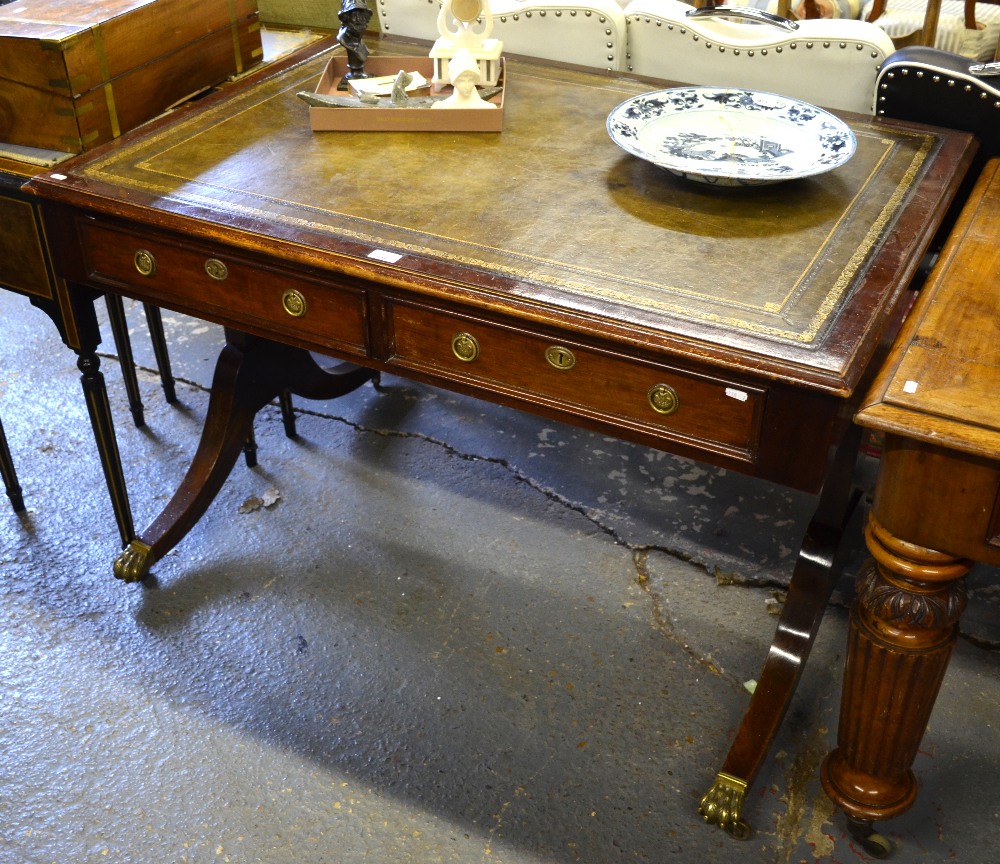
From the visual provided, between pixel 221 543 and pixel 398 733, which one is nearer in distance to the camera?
pixel 398 733

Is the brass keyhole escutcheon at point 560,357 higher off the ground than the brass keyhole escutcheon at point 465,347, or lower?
higher

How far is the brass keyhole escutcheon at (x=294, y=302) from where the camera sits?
A: 155 centimetres

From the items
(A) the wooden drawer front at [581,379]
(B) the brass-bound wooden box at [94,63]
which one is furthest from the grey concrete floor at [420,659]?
(B) the brass-bound wooden box at [94,63]

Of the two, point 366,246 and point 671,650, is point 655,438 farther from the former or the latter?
point 671,650

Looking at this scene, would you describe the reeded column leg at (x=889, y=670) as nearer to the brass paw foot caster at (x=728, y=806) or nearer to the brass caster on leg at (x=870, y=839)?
the brass caster on leg at (x=870, y=839)

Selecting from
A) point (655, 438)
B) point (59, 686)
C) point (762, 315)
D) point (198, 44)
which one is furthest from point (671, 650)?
point (198, 44)

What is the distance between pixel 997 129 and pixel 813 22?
0.42m

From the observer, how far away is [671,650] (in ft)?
6.49

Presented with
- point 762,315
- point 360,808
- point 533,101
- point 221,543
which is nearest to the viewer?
point 762,315

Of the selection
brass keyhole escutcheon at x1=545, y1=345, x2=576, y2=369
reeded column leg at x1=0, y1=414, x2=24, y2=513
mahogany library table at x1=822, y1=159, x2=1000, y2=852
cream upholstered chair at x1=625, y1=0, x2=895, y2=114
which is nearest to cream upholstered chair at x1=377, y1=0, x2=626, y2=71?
cream upholstered chair at x1=625, y1=0, x2=895, y2=114

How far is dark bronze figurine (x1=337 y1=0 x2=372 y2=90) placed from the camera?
1.91 meters

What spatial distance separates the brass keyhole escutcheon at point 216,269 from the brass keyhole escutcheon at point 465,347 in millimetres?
392

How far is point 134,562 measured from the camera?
2.09 metres

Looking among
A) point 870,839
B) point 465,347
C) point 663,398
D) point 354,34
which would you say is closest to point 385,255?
point 465,347
